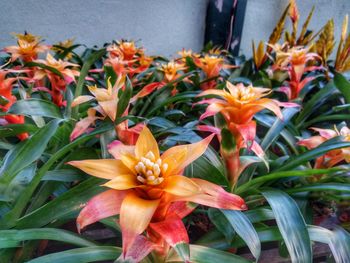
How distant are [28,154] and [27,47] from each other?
0.80m

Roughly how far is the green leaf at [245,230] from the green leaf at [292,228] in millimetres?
65

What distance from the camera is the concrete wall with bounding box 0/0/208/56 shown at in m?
2.08

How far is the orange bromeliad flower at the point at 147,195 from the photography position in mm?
475

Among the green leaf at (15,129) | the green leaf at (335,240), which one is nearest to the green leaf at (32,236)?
the green leaf at (15,129)

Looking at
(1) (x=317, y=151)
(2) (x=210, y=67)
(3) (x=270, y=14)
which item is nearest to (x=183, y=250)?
(1) (x=317, y=151)

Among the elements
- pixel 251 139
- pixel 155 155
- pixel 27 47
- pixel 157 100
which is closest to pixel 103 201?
pixel 155 155

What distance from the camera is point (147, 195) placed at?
52 centimetres

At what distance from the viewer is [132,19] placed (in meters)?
2.38

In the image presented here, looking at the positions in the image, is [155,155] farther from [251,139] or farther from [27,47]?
[27,47]

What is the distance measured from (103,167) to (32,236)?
0.22m

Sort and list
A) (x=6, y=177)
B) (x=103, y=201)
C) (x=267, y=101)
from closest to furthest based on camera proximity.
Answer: (x=103, y=201) < (x=6, y=177) < (x=267, y=101)

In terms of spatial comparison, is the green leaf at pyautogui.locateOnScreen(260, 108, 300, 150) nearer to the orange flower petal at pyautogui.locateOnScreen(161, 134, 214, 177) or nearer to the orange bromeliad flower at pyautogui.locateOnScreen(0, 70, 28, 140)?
the orange flower petal at pyautogui.locateOnScreen(161, 134, 214, 177)

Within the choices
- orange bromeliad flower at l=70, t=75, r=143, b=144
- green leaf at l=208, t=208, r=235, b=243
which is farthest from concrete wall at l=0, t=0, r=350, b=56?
green leaf at l=208, t=208, r=235, b=243

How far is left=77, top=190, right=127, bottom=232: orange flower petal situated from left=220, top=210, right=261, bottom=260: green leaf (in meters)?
0.27
